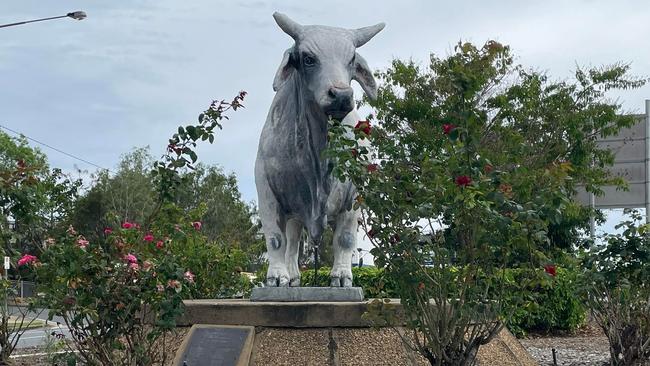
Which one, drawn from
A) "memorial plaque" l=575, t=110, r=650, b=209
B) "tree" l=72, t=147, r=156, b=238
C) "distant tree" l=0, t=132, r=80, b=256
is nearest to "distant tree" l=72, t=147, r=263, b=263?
"tree" l=72, t=147, r=156, b=238

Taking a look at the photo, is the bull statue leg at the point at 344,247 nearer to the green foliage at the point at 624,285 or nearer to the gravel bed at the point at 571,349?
the green foliage at the point at 624,285

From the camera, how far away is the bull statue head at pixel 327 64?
17.9 ft

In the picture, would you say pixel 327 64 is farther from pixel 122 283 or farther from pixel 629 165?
pixel 629 165

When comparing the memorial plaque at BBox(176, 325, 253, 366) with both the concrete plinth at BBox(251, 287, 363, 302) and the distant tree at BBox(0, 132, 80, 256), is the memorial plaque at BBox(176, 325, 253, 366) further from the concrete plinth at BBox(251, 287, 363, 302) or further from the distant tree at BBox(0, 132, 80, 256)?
the distant tree at BBox(0, 132, 80, 256)

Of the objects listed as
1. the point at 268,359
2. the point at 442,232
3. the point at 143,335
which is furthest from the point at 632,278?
the point at 143,335

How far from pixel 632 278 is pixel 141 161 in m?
38.0

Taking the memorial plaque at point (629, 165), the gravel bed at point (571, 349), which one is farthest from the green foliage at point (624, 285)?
the memorial plaque at point (629, 165)

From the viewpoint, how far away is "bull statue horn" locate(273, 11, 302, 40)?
240 inches

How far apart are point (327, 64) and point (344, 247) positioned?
161 cm

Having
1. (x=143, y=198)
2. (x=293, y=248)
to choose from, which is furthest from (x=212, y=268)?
(x=143, y=198)

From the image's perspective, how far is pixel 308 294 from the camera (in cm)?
623

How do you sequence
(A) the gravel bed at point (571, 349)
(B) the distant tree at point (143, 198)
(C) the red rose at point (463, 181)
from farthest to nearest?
1. (B) the distant tree at point (143, 198)
2. (A) the gravel bed at point (571, 349)
3. (C) the red rose at point (463, 181)

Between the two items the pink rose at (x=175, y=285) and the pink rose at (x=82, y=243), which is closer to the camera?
the pink rose at (x=175, y=285)

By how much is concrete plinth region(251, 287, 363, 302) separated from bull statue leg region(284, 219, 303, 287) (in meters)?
0.44
